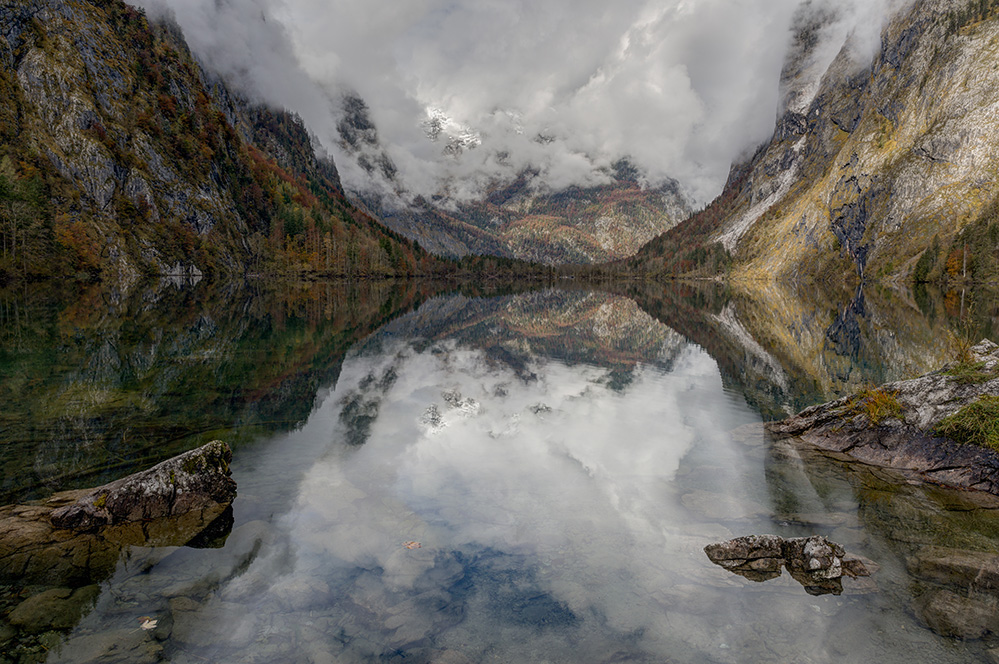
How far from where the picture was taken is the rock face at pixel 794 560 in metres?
7.96

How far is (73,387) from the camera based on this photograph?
61.6 ft

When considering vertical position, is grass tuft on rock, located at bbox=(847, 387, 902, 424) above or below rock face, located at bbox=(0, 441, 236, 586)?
above

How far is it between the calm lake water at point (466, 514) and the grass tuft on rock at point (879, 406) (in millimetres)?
2234

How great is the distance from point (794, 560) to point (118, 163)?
134998 mm

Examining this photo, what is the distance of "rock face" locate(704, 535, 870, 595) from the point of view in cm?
796

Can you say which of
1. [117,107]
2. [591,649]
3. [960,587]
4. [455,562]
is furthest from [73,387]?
[117,107]

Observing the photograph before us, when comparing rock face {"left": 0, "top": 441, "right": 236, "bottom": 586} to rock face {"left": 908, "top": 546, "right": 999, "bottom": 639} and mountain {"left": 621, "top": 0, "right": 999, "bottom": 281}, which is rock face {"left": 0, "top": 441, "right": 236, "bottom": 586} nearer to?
rock face {"left": 908, "top": 546, "right": 999, "bottom": 639}

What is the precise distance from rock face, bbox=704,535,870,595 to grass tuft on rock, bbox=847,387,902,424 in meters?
7.73

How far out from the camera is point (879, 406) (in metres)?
14.4

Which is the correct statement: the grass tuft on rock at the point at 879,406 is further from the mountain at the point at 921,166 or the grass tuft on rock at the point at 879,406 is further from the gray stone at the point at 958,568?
the mountain at the point at 921,166

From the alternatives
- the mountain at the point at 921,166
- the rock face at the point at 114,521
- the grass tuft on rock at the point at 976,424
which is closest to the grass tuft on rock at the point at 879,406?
the grass tuft on rock at the point at 976,424

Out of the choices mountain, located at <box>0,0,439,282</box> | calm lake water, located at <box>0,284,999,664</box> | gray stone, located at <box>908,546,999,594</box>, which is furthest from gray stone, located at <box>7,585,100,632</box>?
mountain, located at <box>0,0,439,282</box>

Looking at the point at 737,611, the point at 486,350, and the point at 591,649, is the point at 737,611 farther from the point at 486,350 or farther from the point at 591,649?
the point at 486,350

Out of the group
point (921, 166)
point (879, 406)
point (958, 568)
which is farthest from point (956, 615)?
point (921, 166)
